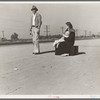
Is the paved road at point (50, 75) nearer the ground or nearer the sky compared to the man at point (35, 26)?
nearer the ground

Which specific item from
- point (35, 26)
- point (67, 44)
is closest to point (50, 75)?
point (67, 44)

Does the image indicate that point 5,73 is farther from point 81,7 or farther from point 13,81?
point 81,7

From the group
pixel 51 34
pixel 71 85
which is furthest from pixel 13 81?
pixel 51 34

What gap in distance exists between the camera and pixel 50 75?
5.39 meters

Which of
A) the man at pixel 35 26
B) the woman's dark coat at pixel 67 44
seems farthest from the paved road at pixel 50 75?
the man at pixel 35 26

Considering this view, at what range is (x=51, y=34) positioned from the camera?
679cm

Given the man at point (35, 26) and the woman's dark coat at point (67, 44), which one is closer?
the man at point (35, 26)

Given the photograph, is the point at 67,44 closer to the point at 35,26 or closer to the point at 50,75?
the point at 35,26

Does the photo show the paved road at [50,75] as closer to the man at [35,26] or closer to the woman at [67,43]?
the woman at [67,43]

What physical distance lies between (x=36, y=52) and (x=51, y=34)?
2.72 feet

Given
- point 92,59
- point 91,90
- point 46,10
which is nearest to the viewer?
point 91,90

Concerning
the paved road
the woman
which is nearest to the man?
the paved road

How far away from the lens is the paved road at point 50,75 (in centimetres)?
501

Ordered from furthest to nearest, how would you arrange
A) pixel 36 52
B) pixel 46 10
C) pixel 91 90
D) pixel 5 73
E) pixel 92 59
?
pixel 36 52 < pixel 92 59 < pixel 46 10 < pixel 5 73 < pixel 91 90
